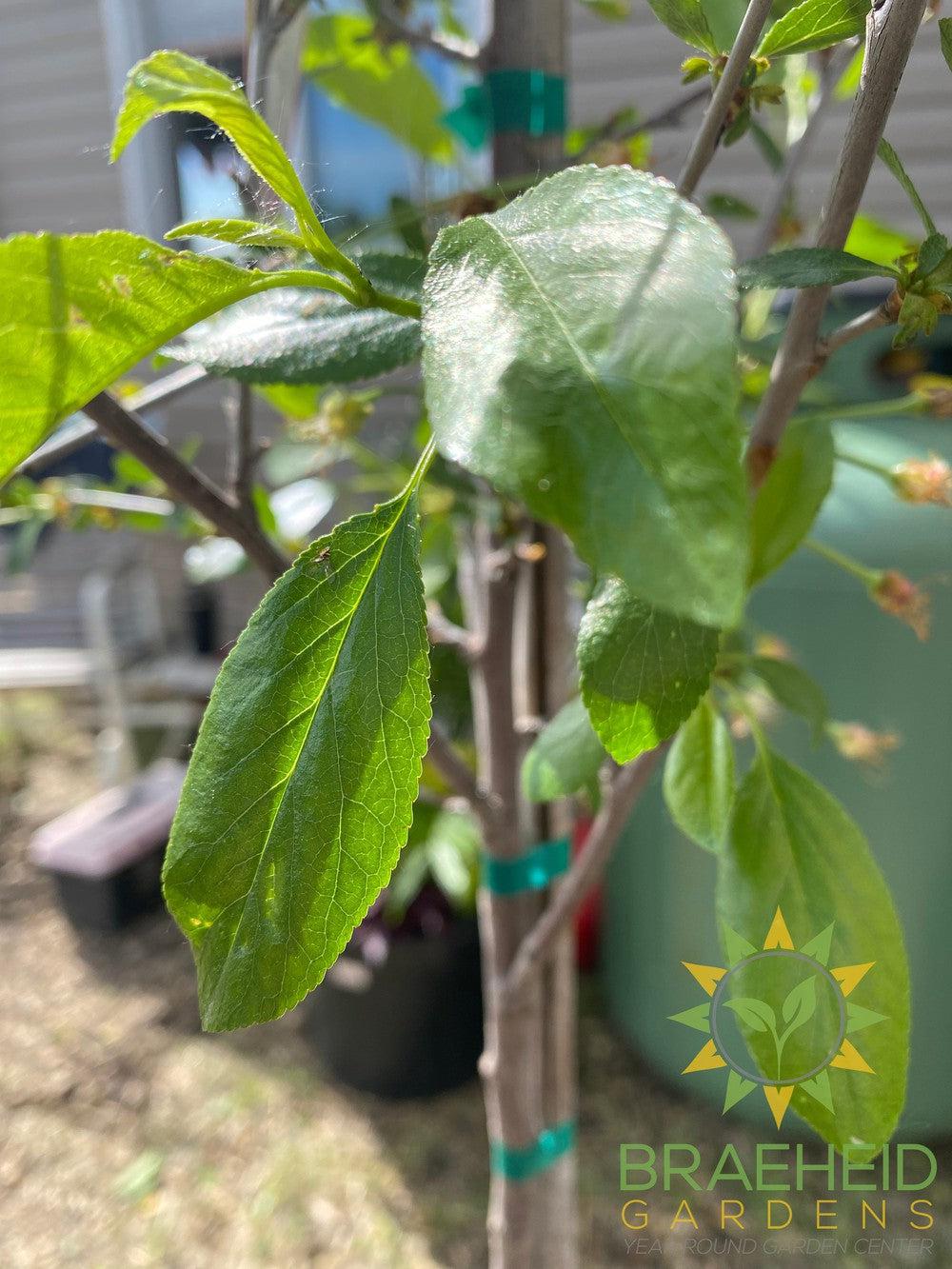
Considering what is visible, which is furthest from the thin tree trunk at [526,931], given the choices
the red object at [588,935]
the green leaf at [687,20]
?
the red object at [588,935]

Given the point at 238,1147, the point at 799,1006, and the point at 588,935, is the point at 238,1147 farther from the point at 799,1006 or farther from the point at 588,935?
the point at 799,1006

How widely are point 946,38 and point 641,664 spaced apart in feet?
0.72

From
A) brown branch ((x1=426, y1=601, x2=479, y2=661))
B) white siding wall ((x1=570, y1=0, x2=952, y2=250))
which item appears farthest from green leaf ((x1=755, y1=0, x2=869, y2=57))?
white siding wall ((x1=570, y1=0, x2=952, y2=250))

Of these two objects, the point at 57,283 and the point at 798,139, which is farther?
the point at 798,139

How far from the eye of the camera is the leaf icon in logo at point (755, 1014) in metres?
0.33

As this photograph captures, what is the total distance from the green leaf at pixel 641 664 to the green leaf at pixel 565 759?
112mm

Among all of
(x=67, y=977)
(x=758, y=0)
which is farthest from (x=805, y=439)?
(x=67, y=977)

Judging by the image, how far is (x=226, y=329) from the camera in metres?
0.34

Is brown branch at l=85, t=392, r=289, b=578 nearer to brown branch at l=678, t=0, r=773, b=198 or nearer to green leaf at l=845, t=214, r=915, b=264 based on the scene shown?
brown branch at l=678, t=0, r=773, b=198

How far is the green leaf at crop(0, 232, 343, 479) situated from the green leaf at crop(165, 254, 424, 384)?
10 centimetres

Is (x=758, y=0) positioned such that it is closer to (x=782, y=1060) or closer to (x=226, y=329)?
(x=226, y=329)

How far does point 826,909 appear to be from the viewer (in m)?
0.34

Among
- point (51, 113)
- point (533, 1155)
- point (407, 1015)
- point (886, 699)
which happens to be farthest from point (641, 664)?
point (51, 113)

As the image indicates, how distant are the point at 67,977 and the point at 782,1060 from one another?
4.53ft
